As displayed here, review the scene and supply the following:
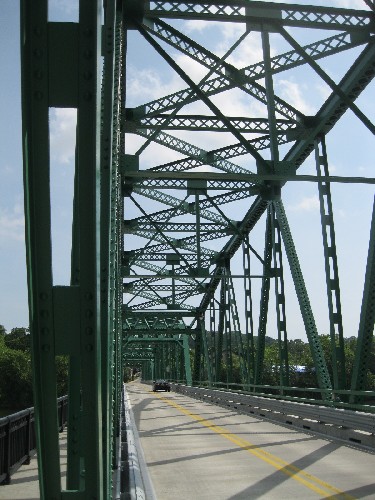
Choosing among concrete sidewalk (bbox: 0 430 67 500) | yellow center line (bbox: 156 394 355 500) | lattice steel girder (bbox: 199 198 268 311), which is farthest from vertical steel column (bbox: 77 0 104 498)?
lattice steel girder (bbox: 199 198 268 311)

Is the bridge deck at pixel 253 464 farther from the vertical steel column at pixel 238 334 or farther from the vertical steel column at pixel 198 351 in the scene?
the vertical steel column at pixel 198 351

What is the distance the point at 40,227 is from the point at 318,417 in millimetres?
13687

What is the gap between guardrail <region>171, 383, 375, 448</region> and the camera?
41.9 ft

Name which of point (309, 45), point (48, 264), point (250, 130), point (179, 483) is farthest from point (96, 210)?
point (250, 130)

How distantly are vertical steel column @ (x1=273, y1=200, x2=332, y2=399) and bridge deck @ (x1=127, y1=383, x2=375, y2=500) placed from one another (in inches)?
56.7

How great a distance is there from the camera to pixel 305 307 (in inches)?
680

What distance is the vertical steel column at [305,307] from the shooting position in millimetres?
15992

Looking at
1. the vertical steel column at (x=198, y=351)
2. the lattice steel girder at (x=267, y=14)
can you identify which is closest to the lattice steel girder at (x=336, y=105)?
the lattice steel girder at (x=267, y=14)

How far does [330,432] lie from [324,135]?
740 centimetres

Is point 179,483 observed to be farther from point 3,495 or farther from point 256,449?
point 256,449

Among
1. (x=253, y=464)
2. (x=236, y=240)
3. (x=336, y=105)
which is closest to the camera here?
(x=253, y=464)

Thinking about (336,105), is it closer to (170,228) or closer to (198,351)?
(170,228)

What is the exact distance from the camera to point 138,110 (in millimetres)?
15562

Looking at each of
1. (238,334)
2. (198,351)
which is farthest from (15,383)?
(238,334)
